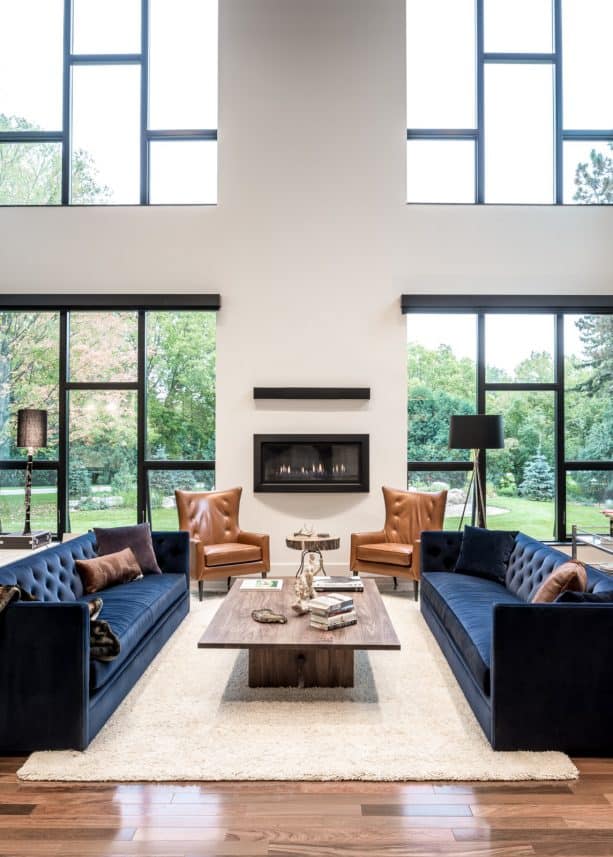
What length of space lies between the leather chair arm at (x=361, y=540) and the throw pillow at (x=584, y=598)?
2.78 m

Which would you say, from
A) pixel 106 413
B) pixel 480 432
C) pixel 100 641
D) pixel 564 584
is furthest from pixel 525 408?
pixel 100 641

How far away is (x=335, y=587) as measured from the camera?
13.9 ft

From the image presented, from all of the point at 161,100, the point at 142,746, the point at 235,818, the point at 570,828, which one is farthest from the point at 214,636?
the point at 161,100

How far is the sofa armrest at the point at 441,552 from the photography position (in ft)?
16.0

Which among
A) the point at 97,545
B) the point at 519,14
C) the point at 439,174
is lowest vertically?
the point at 97,545

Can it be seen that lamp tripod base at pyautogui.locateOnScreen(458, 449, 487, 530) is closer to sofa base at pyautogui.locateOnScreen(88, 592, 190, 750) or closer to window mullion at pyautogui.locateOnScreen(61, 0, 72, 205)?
sofa base at pyautogui.locateOnScreen(88, 592, 190, 750)

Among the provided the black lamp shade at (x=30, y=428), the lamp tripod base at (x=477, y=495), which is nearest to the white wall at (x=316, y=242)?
the lamp tripod base at (x=477, y=495)

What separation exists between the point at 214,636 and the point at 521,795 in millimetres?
1653

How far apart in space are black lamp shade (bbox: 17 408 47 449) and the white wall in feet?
4.93

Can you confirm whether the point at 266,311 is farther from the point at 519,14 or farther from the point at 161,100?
the point at 519,14

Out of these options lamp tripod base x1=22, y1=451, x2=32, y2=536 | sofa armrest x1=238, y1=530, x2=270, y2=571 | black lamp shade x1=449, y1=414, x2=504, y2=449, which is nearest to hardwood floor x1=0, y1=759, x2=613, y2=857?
sofa armrest x1=238, y1=530, x2=270, y2=571

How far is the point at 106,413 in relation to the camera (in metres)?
6.39

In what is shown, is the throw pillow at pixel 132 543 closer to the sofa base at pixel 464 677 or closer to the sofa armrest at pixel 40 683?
the sofa armrest at pixel 40 683

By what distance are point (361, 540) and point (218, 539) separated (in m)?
1.40
